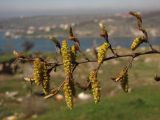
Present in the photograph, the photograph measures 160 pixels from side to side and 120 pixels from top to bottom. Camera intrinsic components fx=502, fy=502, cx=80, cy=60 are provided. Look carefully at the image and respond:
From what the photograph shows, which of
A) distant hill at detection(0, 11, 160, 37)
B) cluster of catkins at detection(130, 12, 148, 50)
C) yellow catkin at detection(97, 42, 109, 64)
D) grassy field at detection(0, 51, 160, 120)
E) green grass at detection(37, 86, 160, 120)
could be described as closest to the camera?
yellow catkin at detection(97, 42, 109, 64)

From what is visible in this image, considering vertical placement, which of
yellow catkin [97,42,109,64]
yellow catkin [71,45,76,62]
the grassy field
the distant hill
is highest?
yellow catkin [97,42,109,64]

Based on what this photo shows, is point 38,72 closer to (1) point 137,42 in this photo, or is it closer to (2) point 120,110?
(1) point 137,42

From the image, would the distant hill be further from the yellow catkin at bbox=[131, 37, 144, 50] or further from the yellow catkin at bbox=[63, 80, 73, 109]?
the yellow catkin at bbox=[63, 80, 73, 109]

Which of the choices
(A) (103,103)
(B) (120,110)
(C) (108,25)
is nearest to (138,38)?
(B) (120,110)

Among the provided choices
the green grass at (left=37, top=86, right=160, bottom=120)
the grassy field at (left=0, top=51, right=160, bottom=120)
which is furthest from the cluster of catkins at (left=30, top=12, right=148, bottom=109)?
the green grass at (left=37, top=86, right=160, bottom=120)

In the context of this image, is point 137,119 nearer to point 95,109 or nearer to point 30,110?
point 95,109

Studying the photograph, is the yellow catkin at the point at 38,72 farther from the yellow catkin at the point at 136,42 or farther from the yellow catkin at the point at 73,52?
the yellow catkin at the point at 136,42

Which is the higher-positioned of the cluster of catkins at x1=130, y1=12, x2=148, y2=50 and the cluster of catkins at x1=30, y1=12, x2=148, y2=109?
the cluster of catkins at x1=130, y1=12, x2=148, y2=50
